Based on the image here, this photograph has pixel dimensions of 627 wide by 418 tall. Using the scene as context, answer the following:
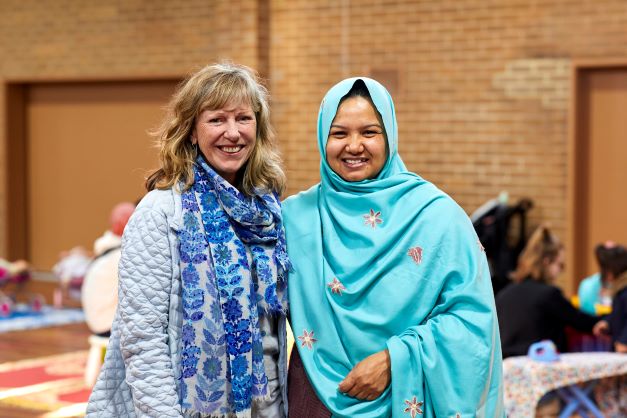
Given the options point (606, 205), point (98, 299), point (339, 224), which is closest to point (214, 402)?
point (339, 224)

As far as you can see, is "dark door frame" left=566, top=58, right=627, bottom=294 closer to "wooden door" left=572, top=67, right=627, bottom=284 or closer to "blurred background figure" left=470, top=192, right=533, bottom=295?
"wooden door" left=572, top=67, right=627, bottom=284

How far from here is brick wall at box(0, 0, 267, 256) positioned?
1013cm

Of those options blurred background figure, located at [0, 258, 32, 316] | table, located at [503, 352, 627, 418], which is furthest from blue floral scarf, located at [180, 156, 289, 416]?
blurred background figure, located at [0, 258, 32, 316]

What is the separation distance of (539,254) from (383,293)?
3434 millimetres

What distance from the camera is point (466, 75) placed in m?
9.02

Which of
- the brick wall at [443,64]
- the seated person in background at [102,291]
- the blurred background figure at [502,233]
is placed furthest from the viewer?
the brick wall at [443,64]

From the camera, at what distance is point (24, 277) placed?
33.4 feet

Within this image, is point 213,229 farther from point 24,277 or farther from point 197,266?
point 24,277

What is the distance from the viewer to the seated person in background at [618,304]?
5.70 metres

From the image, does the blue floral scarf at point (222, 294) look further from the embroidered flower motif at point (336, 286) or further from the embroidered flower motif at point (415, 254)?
the embroidered flower motif at point (415, 254)

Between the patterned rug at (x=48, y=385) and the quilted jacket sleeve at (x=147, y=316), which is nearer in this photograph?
the quilted jacket sleeve at (x=147, y=316)

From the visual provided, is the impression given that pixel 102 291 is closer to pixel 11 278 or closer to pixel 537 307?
pixel 537 307

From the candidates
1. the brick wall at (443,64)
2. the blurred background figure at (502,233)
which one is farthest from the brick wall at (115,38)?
the blurred background figure at (502,233)

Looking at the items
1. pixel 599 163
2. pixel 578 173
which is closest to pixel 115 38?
pixel 578 173
